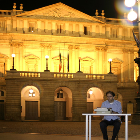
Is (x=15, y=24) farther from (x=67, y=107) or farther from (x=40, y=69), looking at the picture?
(x=67, y=107)

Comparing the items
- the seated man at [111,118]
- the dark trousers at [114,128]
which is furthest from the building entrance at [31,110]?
the dark trousers at [114,128]

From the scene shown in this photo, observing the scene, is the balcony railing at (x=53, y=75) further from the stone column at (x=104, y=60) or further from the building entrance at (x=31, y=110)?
the stone column at (x=104, y=60)

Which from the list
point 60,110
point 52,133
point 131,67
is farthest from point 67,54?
point 52,133

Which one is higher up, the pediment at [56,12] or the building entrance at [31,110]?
the pediment at [56,12]

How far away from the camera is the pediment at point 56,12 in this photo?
47000mm

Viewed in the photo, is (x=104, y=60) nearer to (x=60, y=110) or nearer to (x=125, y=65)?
(x=125, y=65)

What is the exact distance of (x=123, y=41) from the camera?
51031mm

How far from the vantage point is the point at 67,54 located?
158 ft

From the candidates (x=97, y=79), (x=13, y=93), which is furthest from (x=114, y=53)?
(x=13, y=93)

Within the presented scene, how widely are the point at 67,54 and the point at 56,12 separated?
6.03 m

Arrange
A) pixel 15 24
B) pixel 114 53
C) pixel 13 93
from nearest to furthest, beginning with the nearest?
pixel 13 93
pixel 15 24
pixel 114 53

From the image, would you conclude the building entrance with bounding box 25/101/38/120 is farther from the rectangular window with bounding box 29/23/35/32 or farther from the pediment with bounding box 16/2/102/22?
the pediment with bounding box 16/2/102/22

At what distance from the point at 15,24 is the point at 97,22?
38.6ft

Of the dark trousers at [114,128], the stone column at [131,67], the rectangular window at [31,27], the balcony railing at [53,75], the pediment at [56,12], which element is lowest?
the dark trousers at [114,128]
